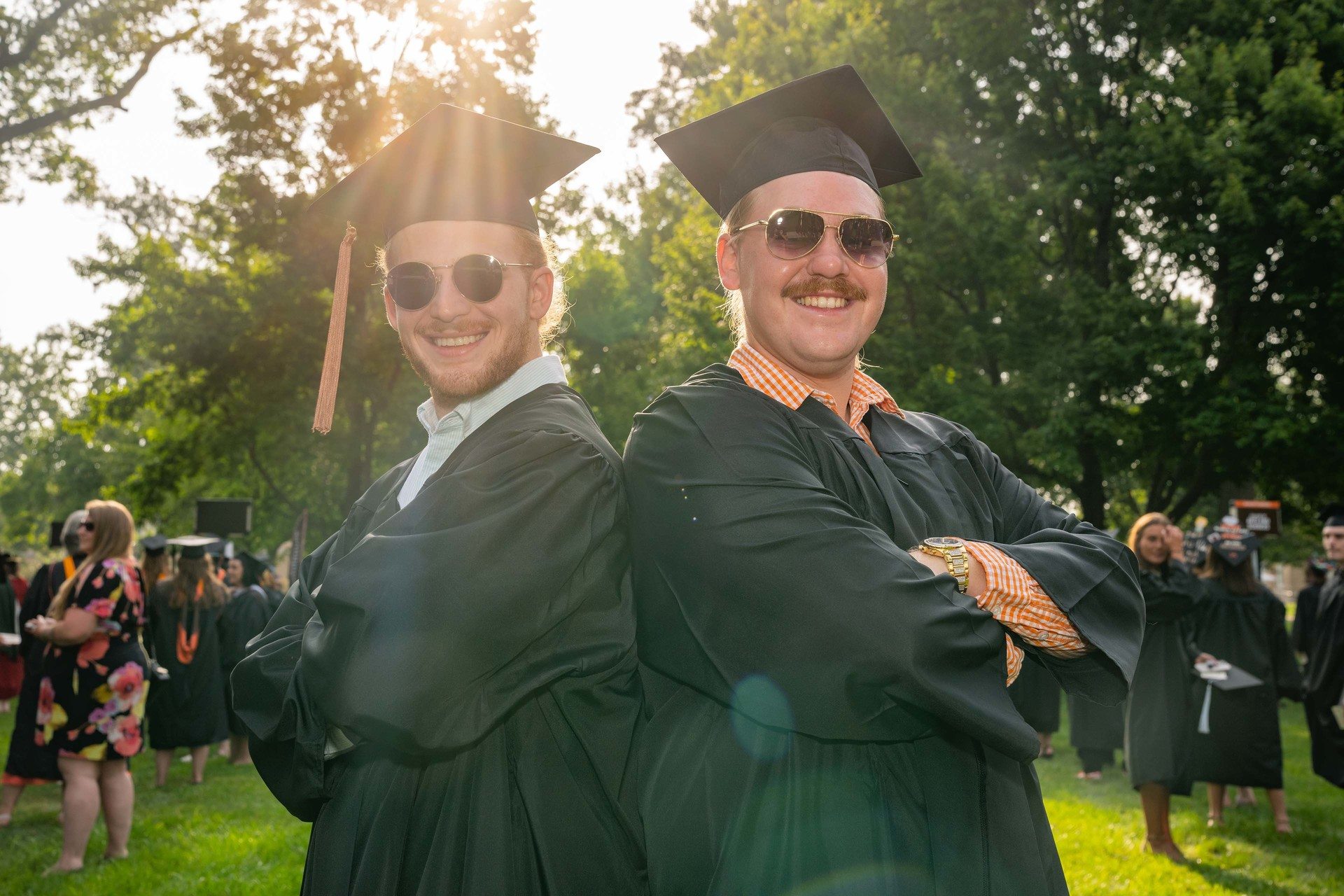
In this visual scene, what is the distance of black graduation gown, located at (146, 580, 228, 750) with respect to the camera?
34.6ft

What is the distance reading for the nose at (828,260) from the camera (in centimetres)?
237

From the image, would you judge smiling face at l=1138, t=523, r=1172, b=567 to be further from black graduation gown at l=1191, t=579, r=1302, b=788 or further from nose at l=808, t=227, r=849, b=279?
nose at l=808, t=227, r=849, b=279

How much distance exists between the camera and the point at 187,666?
1072 centimetres

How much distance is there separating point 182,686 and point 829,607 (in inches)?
404

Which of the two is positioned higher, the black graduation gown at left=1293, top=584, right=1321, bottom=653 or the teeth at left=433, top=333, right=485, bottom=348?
the teeth at left=433, top=333, right=485, bottom=348

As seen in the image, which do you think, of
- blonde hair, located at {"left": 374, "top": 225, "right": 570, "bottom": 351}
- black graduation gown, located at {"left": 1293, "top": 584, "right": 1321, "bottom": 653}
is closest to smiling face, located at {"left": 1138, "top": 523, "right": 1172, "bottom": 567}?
blonde hair, located at {"left": 374, "top": 225, "right": 570, "bottom": 351}

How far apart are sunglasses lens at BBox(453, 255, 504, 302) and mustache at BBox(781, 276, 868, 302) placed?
2.50ft

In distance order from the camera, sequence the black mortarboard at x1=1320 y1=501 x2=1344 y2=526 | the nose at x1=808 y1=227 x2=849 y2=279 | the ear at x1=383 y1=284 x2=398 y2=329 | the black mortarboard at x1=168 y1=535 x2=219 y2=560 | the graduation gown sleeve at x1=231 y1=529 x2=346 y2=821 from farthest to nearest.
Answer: the black mortarboard at x1=168 y1=535 x2=219 y2=560 → the black mortarboard at x1=1320 y1=501 x2=1344 y2=526 → the ear at x1=383 y1=284 x2=398 y2=329 → the nose at x1=808 y1=227 x2=849 y2=279 → the graduation gown sleeve at x1=231 y1=529 x2=346 y2=821

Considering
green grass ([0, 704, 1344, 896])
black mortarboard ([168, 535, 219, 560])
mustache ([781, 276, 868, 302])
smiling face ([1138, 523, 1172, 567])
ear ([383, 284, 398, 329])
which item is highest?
ear ([383, 284, 398, 329])

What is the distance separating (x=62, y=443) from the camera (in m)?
39.8

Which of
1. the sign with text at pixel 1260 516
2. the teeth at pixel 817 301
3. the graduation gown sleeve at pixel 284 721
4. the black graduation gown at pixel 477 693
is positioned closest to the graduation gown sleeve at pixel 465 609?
the black graduation gown at pixel 477 693

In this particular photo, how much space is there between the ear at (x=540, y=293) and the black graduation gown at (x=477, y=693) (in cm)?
51

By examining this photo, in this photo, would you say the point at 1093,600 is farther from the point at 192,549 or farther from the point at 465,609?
the point at 192,549

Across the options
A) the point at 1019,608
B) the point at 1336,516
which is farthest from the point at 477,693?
the point at 1336,516
